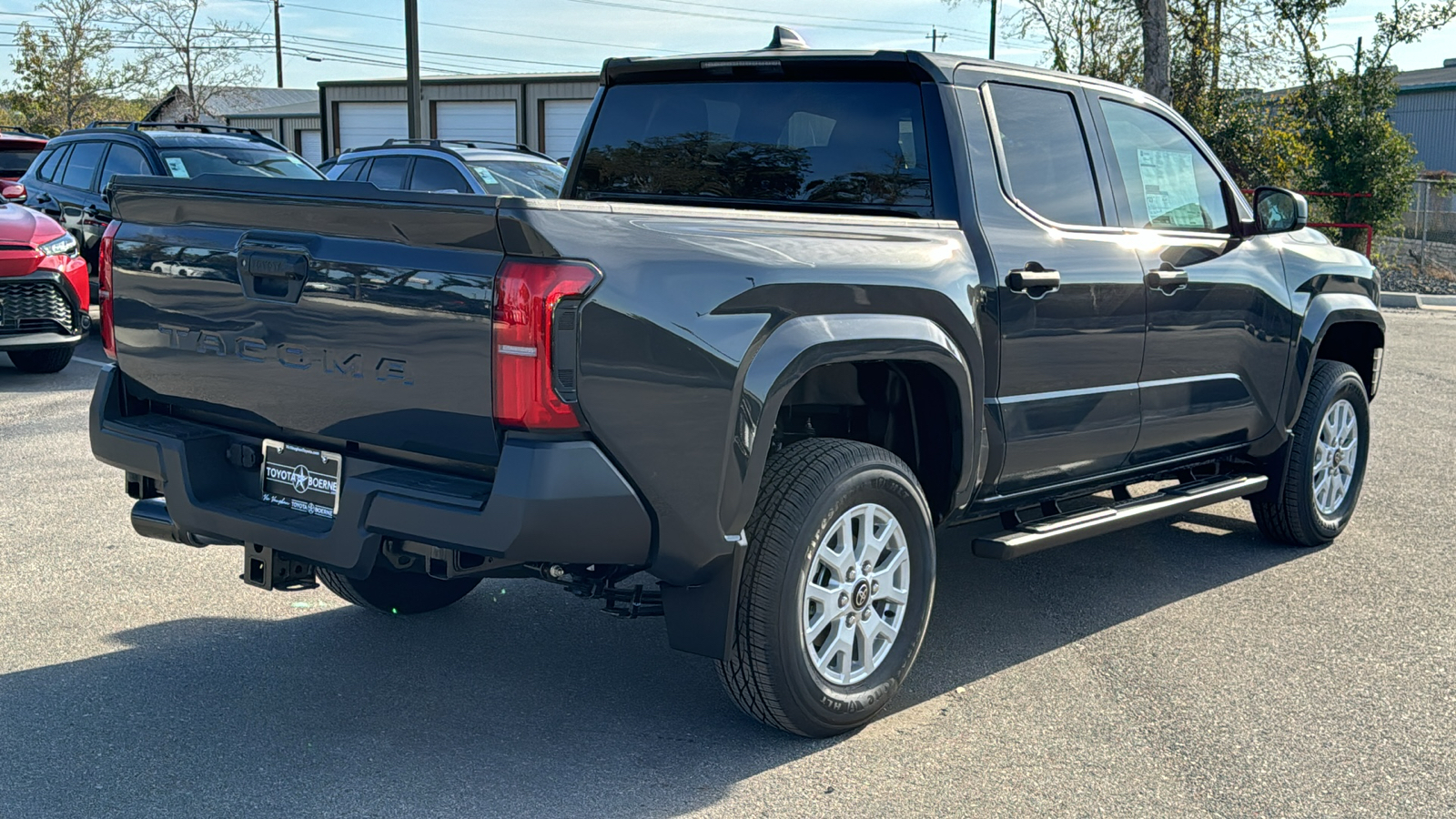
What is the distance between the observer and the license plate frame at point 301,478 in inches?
Answer: 141

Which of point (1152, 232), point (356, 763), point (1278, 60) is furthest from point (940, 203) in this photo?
point (1278, 60)

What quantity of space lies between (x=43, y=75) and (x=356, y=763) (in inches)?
1917

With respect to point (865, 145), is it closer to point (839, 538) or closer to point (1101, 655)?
point (839, 538)

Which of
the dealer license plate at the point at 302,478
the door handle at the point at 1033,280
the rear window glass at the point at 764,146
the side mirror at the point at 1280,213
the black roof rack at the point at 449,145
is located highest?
the rear window glass at the point at 764,146

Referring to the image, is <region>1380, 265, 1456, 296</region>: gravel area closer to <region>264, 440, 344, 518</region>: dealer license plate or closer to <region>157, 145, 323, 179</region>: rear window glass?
<region>157, 145, 323, 179</region>: rear window glass

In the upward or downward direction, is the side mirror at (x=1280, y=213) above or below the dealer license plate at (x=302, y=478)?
above

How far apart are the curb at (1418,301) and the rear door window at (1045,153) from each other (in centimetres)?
1783

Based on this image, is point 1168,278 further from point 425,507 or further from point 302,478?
point 302,478

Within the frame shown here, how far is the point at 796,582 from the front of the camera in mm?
3672

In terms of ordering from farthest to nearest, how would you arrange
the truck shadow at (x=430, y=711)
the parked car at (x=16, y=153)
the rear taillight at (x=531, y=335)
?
the parked car at (x=16, y=153) → the truck shadow at (x=430, y=711) → the rear taillight at (x=531, y=335)

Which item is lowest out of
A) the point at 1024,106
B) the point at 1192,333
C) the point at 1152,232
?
the point at 1192,333

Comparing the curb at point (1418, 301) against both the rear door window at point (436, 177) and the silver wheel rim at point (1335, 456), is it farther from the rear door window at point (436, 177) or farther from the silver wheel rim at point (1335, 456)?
the silver wheel rim at point (1335, 456)

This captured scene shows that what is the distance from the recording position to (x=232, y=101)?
56500 millimetres

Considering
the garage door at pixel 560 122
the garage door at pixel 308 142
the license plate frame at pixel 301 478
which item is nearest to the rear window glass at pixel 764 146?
the license plate frame at pixel 301 478
